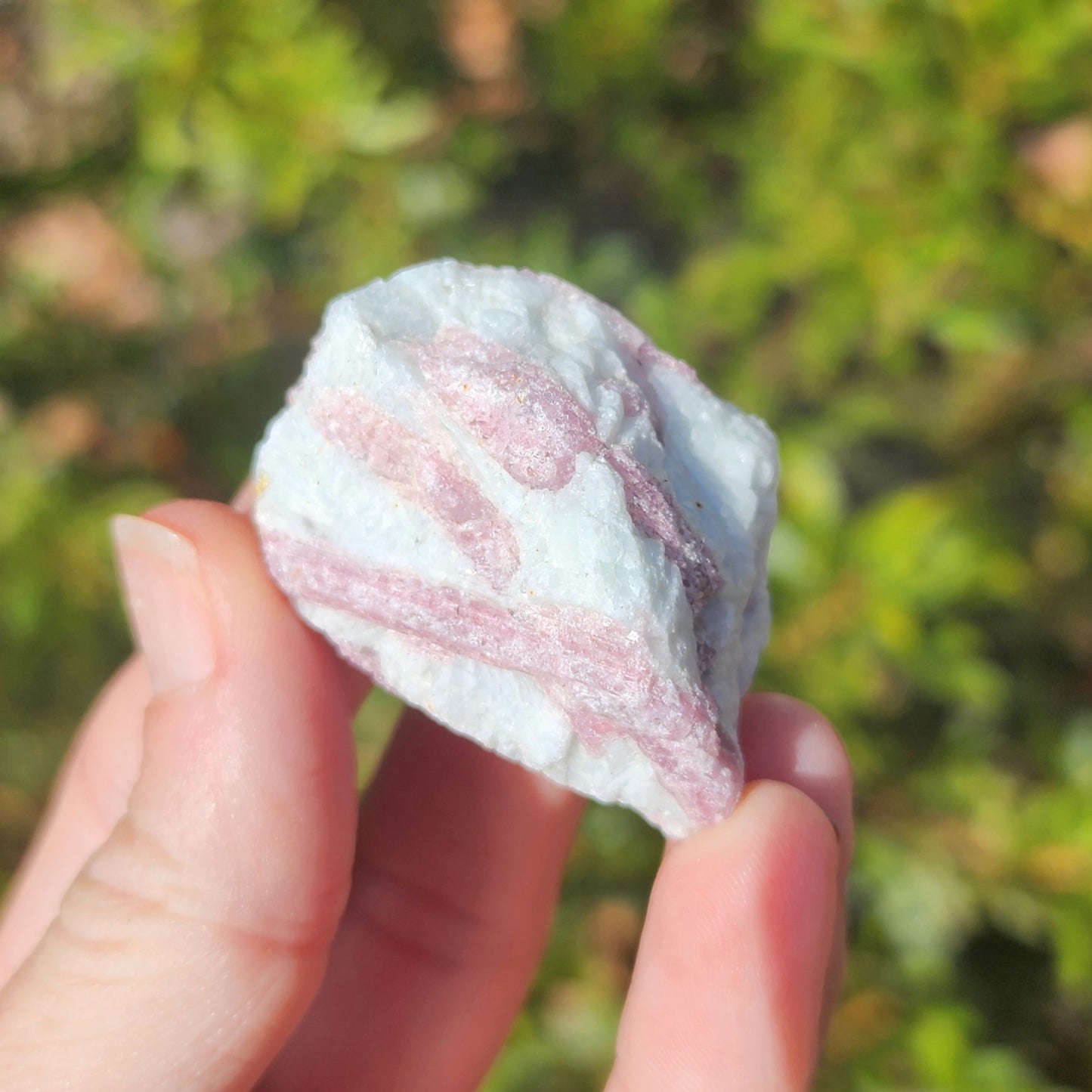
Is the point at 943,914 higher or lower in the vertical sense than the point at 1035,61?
lower

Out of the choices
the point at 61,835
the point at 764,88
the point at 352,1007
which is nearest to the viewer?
the point at 352,1007

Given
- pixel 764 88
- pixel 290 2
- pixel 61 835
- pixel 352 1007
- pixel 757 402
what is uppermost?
pixel 764 88

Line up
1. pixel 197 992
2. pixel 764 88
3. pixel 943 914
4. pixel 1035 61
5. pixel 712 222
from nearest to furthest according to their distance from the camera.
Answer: pixel 197 992
pixel 1035 61
pixel 943 914
pixel 764 88
pixel 712 222

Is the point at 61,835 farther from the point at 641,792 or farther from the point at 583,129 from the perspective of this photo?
the point at 583,129

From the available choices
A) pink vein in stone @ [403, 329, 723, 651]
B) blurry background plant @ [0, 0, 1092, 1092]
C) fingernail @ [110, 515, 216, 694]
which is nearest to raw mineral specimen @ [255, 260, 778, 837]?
pink vein in stone @ [403, 329, 723, 651]

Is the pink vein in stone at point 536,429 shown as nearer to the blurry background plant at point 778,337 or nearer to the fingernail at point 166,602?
the fingernail at point 166,602

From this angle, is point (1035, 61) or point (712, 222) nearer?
point (1035, 61)

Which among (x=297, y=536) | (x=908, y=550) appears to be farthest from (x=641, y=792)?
(x=908, y=550)
